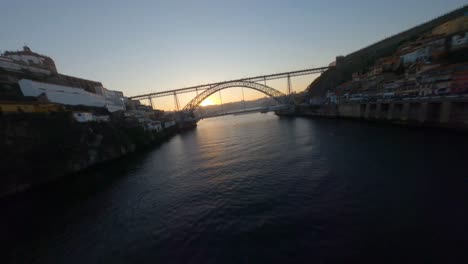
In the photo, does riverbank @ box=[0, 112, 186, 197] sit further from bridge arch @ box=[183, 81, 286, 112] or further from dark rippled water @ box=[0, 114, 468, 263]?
bridge arch @ box=[183, 81, 286, 112]

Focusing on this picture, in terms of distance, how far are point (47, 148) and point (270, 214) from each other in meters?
26.9

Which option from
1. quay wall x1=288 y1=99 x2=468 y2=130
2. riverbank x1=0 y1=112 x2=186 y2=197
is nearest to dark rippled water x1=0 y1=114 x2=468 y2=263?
riverbank x1=0 y1=112 x2=186 y2=197

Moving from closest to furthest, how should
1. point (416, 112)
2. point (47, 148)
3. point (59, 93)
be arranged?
point (47, 148)
point (416, 112)
point (59, 93)

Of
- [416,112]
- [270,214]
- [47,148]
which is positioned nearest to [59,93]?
[47,148]

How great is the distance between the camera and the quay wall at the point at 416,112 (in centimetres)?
1944

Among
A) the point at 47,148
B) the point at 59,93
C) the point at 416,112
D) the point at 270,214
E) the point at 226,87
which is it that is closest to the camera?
the point at 270,214

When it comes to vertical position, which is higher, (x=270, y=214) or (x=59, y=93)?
Result: (x=59, y=93)

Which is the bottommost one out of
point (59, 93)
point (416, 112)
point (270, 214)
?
point (270, 214)

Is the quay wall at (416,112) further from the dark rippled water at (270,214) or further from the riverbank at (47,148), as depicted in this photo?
the riverbank at (47,148)

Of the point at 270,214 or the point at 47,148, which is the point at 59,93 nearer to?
the point at 47,148

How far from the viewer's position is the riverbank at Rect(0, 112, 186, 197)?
16859 mm

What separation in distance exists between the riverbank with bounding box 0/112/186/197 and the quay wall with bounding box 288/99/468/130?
47.7 meters

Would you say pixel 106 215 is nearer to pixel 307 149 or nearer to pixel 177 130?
pixel 307 149

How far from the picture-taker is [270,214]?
8984mm
